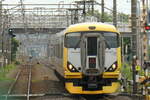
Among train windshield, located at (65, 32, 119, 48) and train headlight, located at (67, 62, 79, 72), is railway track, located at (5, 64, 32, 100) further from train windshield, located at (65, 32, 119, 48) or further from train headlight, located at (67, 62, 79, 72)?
train windshield, located at (65, 32, 119, 48)

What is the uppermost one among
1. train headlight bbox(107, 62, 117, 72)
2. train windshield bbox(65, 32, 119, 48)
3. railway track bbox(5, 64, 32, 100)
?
train windshield bbox(65, 32, 119, 48)

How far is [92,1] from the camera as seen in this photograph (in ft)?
94.3

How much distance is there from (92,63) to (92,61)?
7 cm

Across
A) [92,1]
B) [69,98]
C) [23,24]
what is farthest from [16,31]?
[69,98]

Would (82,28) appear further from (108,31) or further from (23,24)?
(23,24)

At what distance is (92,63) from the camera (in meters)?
13.9

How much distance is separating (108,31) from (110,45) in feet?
1.65

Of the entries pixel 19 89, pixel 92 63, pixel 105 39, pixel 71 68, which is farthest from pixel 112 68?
pixel 19 89

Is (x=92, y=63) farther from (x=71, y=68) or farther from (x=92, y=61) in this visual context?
(x=71, y=68)

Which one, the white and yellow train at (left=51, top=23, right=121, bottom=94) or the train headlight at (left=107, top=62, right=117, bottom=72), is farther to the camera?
the train headlight at (left=107, top=62, right=117, bottom=72)

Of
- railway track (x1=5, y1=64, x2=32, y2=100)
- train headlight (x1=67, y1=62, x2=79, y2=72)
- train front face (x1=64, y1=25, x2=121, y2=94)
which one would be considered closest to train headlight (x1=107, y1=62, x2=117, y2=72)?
train front face (x1=64, y1=25, x2=121, y2=94)

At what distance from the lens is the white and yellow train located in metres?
13.9

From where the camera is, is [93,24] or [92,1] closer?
[93,24]

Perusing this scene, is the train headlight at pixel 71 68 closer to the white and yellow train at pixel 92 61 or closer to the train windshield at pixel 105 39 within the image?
the white and yellow train at pixel 92 61
